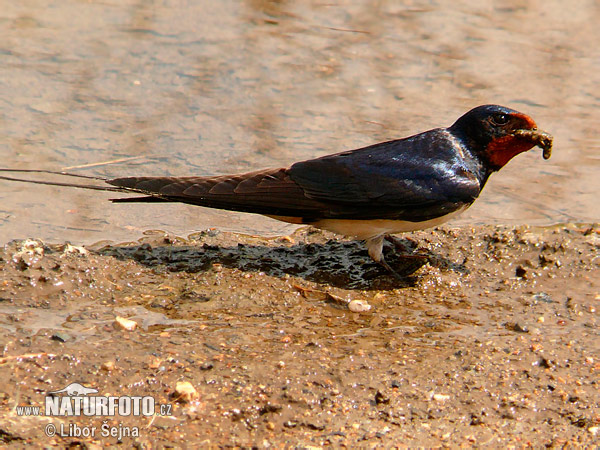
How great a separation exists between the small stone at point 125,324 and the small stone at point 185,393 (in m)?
0.55

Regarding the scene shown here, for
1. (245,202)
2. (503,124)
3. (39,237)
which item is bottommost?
(39,237)

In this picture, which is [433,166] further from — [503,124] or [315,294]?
[315,294]

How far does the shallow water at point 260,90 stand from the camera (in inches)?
216

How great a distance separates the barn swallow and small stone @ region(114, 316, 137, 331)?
794 millimetres

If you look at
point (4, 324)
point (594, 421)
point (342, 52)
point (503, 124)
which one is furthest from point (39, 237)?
point (342, 52)

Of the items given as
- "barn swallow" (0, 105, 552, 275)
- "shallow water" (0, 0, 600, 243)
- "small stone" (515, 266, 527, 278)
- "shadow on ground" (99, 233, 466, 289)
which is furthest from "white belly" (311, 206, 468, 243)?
"shallow water" (0, 0, 600, 243)

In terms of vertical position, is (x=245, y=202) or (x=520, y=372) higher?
(x=245, y=202)

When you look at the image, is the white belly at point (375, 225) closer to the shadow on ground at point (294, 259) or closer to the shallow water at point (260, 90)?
the shadow on ground at point (294, 259)

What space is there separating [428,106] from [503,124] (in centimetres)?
224

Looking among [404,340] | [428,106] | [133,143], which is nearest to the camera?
[404,340]

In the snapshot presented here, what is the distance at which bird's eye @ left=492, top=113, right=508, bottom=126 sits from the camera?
455 centimetres

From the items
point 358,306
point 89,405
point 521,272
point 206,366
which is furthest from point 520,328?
point 89,405

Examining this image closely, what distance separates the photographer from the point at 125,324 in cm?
370

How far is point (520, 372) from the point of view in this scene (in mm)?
3592
